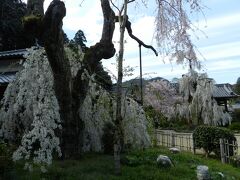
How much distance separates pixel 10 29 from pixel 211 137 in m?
20.1

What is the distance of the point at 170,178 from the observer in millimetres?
8453

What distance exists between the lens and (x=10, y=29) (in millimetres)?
29688

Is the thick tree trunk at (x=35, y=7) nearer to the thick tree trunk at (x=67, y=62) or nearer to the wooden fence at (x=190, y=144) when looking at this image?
the thick tree trunk at (x=67, y=62)

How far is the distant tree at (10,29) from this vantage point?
2938 centimetres

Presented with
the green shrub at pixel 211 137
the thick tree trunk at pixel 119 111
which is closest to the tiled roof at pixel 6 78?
the thick tree trunk at pixel 119 111

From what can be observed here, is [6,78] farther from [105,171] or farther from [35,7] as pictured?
[105,171]

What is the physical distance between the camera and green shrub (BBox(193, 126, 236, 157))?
14714 millimetres

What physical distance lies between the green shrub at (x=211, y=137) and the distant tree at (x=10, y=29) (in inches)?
701

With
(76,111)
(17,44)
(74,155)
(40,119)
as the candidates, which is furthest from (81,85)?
(17,44)

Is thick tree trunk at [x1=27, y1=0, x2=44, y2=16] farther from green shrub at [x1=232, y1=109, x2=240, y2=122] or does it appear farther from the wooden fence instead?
green shrub at [x1=232, y1=109, x2=240, y2=122]

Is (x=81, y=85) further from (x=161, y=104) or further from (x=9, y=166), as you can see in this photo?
(x=161, y=104)

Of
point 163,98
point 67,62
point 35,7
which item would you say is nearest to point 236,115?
point 163,98

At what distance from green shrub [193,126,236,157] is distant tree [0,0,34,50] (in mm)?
17818

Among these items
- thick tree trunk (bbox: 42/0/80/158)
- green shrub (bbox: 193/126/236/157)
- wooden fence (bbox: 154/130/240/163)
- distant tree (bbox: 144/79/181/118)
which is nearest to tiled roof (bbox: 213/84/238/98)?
distant tree (bbox: 144/79/181/118)
